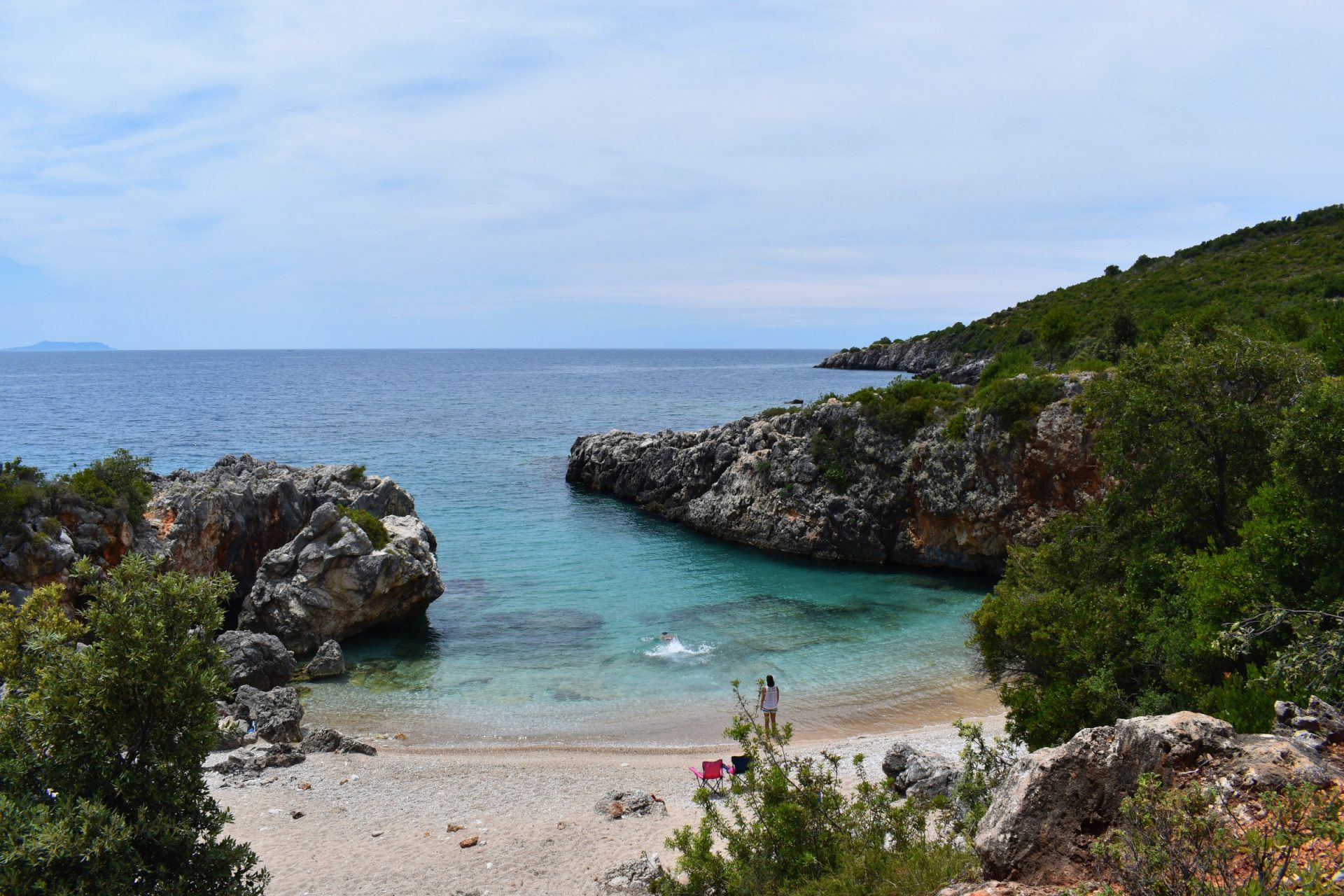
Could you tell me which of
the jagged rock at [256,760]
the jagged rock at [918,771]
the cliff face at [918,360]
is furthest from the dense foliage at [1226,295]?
the jagged rock at [256,760]

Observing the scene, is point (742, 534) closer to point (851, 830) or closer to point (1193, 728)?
point (851, 830)

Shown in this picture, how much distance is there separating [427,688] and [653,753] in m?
7.61

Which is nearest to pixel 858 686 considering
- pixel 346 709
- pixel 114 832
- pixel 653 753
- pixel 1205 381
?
pixel 653 753

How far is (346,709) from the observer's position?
69.1 ft

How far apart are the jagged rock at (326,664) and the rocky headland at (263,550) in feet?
4.51

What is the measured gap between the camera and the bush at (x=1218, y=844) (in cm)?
498

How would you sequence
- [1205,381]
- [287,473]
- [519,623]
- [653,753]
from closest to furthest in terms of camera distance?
[1205,381] → [653,753] → [519,623] → [287,473]

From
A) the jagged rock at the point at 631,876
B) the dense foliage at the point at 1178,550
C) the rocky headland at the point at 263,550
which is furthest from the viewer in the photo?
the rocky headland at the point at 263,550

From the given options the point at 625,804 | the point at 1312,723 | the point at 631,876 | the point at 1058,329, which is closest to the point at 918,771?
the point at 625,804

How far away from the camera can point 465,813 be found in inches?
597

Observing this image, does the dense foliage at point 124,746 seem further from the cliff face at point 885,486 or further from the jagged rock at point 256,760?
the cliff face at point 885,486

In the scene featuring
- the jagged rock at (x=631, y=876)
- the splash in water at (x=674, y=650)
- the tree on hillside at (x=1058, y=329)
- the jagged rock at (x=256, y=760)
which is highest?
the tree on hillside at (x=1058, y=329)

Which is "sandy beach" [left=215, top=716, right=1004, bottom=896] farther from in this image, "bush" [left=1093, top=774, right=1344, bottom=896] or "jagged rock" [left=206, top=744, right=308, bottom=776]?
"bush" [left=1093, top=774, right=1344, bottom=896]

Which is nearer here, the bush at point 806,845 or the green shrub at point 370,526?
the bush at point 806,845
